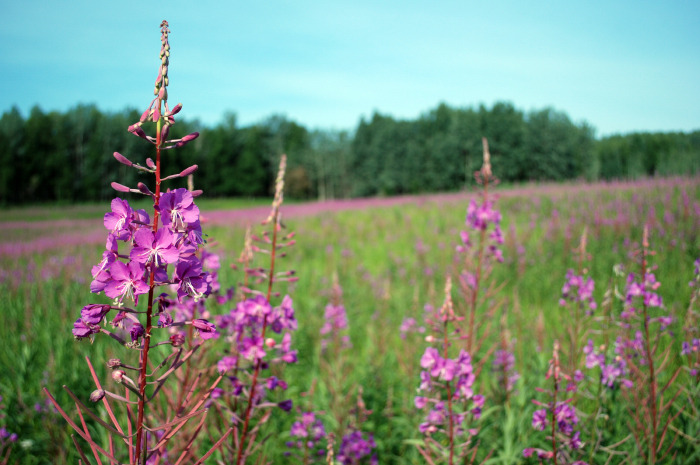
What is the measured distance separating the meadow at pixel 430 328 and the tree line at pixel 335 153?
9315mm

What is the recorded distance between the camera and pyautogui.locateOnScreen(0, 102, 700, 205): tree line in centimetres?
2097

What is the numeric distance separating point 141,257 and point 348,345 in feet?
10.2

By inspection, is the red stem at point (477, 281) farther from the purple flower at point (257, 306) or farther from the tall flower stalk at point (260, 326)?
the purple flower at point (257, 306)

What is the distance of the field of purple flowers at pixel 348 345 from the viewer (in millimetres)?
913

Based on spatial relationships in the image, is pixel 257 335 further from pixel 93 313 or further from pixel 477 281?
pixel 477 281

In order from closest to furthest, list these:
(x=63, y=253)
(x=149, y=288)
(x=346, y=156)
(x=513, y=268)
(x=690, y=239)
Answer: (x=149, y=288)
(x=690, y=239)
(x=513, y=268)
(x=63, y=253)
(x=346, y=156)

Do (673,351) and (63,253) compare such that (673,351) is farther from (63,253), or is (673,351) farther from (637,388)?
(63,253)

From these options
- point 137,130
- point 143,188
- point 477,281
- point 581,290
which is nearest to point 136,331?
point 143,188

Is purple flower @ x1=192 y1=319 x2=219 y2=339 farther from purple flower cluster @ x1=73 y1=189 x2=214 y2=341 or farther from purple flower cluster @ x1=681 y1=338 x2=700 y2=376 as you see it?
purple flower cluster @ x1=681 y1=338 x2=700 y2=376

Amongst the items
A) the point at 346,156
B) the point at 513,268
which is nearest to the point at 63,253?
the point at 513,268

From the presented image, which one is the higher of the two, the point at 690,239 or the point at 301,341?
the point at 690,239

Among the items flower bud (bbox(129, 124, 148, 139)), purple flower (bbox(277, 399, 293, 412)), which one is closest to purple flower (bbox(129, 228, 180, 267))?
flower bud (bbox(129, 124, 148, 139))

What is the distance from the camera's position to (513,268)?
7234 millimetres

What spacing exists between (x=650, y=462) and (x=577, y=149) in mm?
45565
